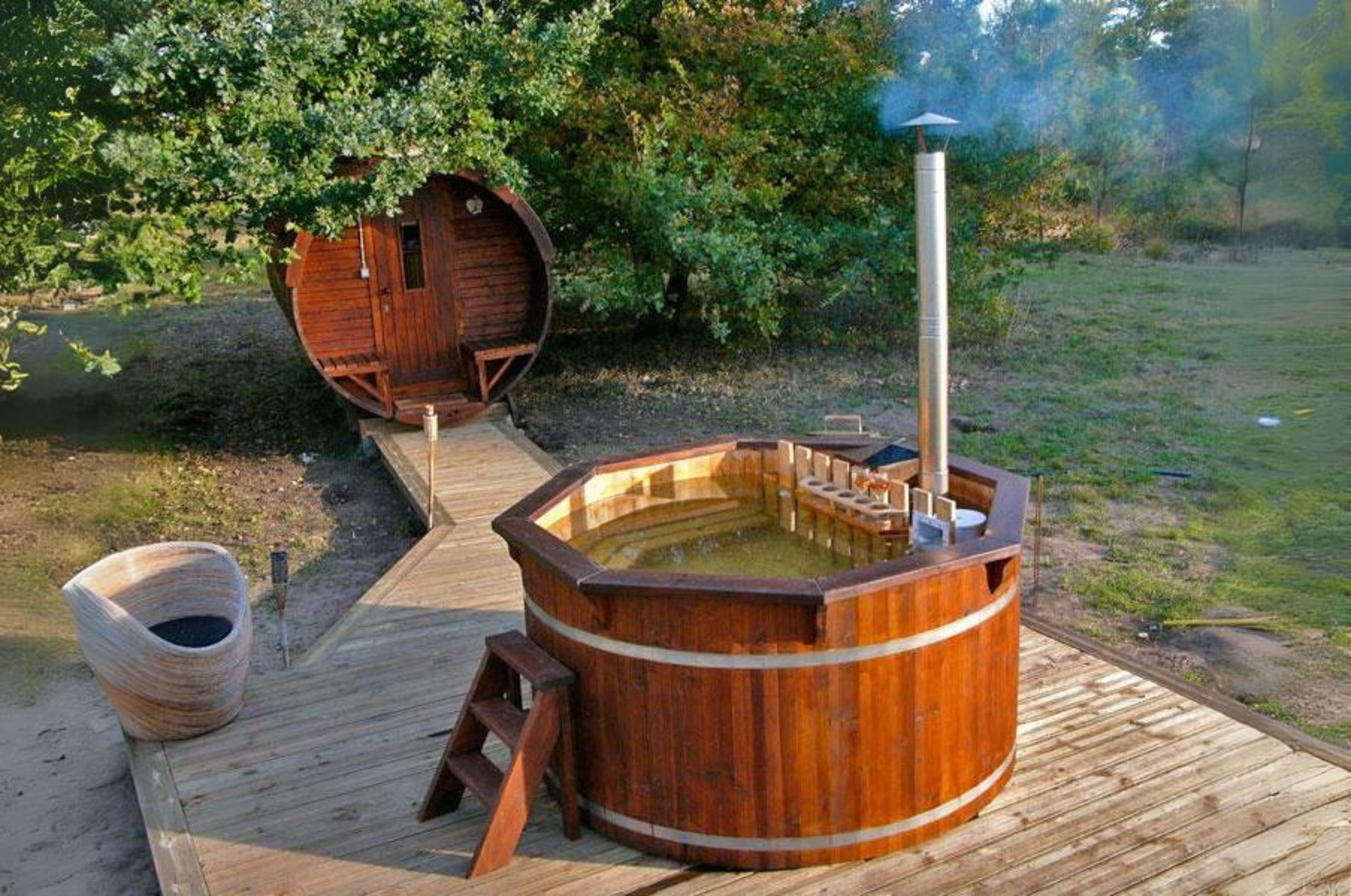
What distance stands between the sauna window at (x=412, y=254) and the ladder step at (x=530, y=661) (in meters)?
7.21

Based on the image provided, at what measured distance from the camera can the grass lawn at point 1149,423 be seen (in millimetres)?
6660

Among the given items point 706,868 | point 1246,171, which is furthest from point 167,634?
point 1246,171

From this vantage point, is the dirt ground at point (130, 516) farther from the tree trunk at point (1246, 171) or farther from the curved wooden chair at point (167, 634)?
the tree trunk at point (1246, 171)

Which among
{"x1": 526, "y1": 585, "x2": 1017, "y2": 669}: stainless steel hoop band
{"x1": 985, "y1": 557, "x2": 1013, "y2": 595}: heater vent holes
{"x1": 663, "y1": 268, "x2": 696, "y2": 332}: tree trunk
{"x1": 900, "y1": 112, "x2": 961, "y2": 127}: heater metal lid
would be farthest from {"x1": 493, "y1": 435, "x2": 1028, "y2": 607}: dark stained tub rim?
{"x1": 663, "y1": 268, "x2": 696, "y2": 332}: tree trunk

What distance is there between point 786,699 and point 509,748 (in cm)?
114

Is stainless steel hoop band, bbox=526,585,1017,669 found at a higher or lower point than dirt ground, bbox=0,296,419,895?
higher

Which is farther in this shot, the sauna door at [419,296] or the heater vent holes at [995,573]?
the sauna door at [419,296]

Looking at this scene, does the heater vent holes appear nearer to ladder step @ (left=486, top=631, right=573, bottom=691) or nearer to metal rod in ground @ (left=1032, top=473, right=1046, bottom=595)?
ladder step @ (left=486, top=631, right=573, bottom=691)

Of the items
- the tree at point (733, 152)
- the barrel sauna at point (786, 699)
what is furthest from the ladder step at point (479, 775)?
the tree at point (733, 152)

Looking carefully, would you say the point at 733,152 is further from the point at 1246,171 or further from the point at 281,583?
the point at 1246,171

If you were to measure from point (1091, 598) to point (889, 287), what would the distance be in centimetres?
646

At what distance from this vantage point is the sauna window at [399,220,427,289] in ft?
36.9

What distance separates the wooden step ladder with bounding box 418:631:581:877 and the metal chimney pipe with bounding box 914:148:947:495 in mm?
1767

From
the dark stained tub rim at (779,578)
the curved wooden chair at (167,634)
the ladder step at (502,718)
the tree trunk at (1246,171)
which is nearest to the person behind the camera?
the dark stained tub rim at (779,578)
